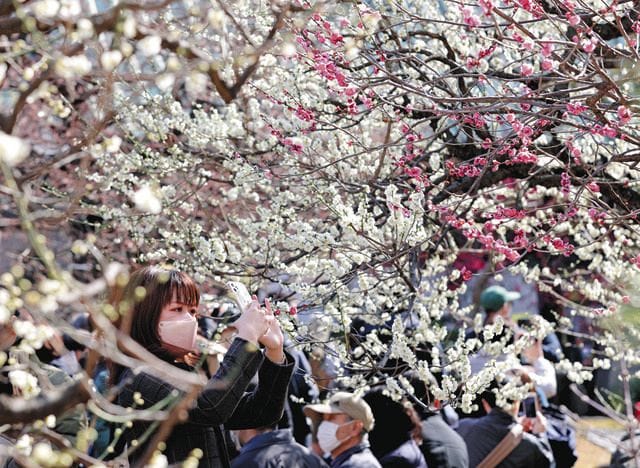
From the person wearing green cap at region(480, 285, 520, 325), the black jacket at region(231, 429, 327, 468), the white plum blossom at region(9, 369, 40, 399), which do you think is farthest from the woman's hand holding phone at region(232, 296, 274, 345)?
the person wearing green cap at region(480, 285, 520, 325)

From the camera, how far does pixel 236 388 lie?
10.4ft

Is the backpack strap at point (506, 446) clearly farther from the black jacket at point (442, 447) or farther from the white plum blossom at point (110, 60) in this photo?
the white plum blossom at point (110, 60)

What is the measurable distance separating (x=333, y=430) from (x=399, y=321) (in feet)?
3.07

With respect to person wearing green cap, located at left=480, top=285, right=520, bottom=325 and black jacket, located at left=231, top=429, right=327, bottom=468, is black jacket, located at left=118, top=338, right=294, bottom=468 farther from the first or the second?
person wearing green cap, located at left=480, top=285, right=520, bottom=325

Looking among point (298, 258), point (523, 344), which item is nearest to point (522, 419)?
point (523, 344)

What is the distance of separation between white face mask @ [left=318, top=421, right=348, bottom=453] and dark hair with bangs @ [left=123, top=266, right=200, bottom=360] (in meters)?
1.96

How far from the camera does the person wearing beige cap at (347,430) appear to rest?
16.9 feet

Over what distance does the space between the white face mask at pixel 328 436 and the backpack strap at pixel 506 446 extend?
116 cm

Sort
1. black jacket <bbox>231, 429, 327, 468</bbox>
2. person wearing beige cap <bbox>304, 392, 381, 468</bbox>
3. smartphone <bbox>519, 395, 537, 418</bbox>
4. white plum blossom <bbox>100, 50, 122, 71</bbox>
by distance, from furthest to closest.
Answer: smartphone <bbox>519, 395, 537, 418</bbox>
person wearing beige cap <bbox>304, 392, 381, 468</bbox>
black jacket <bbox>231, 429, 327, 468</bbox>
white plum blossom <bbox>100, 50, 122, 71</bbox>

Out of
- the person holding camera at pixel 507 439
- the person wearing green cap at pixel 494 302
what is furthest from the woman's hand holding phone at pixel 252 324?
the person wearing green cap at pixel 494 302

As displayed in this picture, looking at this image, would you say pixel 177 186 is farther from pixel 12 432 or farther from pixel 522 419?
pixel 12 432

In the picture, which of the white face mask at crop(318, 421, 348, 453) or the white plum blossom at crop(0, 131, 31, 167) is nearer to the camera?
the white plum blossom at crop(0, 131, 31, 167)

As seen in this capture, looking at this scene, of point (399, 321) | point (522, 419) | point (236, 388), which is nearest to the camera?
point (236, 388)

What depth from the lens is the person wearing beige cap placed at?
5164 mm
